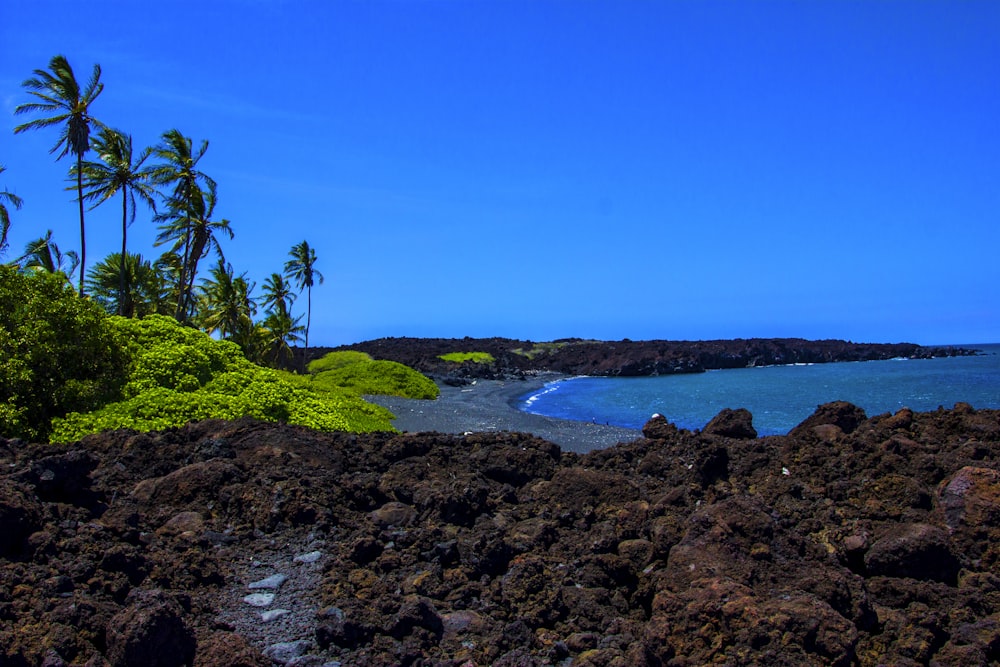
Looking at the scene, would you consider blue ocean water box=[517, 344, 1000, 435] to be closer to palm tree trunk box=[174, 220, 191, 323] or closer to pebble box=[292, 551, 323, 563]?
palm tree trunk box=[174, 220, 191, 323]

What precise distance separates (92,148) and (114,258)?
8.79 m

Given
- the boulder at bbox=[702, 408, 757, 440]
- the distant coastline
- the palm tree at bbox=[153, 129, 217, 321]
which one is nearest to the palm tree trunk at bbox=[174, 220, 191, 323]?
the palm tree at bbox=[153, 129, 217, 321]

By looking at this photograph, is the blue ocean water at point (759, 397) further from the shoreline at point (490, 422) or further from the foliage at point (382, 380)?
the foliage at point (382, 380)

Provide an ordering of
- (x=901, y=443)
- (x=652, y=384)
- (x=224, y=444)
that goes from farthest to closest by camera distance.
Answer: (x=652, y=384)
(x=224, y=444)
(x=901, y=443)

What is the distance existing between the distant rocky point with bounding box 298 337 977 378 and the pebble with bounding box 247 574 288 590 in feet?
178

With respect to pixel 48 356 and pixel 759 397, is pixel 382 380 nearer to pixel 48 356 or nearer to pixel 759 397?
pixel 759 397

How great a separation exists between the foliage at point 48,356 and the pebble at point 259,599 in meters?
9.80

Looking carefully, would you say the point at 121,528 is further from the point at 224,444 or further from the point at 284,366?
the point at 284,366

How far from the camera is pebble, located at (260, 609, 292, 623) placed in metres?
8.00

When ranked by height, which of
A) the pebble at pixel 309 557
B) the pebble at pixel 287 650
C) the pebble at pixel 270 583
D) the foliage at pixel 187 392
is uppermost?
the foliage at pixel 187 392

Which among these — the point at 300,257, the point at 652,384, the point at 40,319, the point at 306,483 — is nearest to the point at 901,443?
the point at 306,483

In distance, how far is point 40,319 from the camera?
16828 mm

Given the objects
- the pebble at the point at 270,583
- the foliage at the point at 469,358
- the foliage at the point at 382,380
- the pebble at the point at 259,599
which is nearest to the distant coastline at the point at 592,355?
the foliage at the point at 469,358

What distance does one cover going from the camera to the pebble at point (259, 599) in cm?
831
